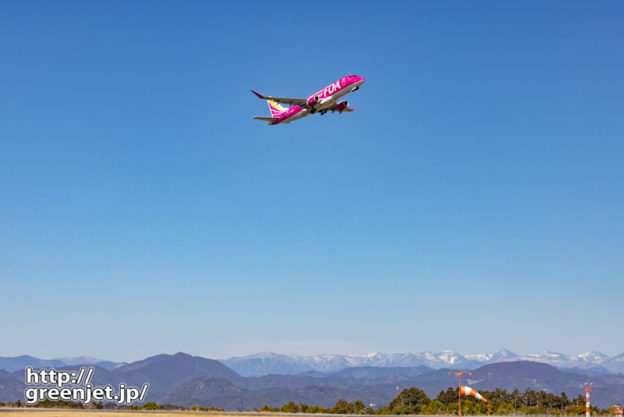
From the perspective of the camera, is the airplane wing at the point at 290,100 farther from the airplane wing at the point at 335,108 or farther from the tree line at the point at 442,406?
the tree line at the point at 442,406

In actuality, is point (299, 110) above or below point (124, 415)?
above

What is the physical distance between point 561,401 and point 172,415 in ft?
303

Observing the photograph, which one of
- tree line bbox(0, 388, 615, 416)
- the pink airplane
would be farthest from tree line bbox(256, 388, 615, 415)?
the pink airplane

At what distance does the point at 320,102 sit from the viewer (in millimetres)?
86500

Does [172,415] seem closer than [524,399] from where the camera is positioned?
Yes

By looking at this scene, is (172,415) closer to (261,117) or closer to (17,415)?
(17,415)

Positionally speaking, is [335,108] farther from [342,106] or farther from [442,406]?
[442,406]

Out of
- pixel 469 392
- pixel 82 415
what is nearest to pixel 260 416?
pixel 82 415

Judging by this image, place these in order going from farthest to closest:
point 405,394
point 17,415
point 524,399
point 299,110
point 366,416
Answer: point 524,399
point 405,394
point 299,110
point 366,416
point 17,415

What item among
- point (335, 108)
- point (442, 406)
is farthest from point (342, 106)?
point (442, 406)

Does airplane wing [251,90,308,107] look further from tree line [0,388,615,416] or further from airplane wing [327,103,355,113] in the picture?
tree line [0,388,615,416]

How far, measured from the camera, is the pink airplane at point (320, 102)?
84.4 meters

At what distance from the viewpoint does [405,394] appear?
11856cm

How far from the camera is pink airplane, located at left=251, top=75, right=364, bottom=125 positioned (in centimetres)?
8444
